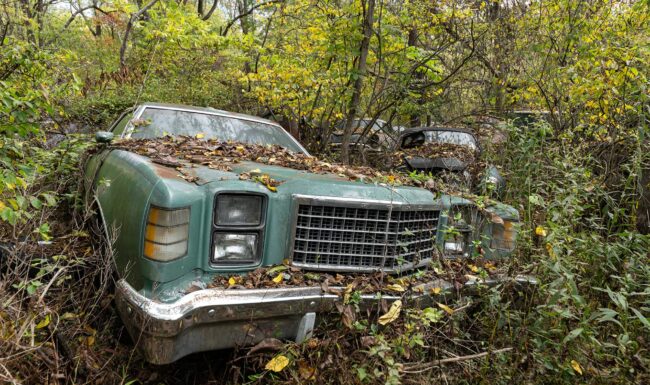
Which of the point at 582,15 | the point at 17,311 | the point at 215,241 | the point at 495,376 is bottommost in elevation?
the point at 495,376

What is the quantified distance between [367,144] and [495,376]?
5.91m

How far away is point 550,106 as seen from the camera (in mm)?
6543

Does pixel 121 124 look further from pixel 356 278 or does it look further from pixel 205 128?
pixel 356 278

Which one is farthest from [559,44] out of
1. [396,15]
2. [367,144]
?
[367,144]

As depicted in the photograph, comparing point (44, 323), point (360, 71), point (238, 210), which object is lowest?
point (44, 323)

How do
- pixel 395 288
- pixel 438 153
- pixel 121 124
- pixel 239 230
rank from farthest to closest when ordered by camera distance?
pixel 438 153 < pixel 121 124 < pixel 395 288 < pixel 239 230

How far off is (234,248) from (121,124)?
2.71 m

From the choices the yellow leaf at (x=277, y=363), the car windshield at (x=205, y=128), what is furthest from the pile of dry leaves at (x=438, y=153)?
the yellow leaf at (x=277, y=363)

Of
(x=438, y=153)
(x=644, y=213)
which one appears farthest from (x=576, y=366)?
(x=438, y=153)

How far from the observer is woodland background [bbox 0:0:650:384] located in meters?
2.25

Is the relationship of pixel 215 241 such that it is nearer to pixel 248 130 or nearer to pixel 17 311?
pixel 17 311

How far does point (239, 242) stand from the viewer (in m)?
2.29

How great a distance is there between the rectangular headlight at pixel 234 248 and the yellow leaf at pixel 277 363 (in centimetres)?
51

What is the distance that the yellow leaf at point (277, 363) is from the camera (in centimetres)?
206
